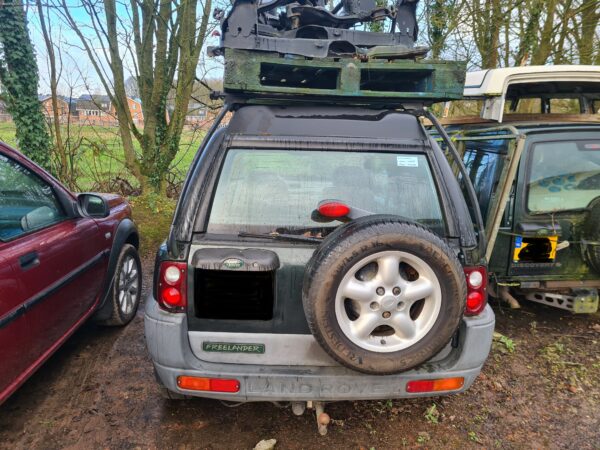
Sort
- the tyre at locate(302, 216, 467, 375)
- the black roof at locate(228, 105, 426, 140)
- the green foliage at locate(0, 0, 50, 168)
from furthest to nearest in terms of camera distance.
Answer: the green foliage at locate(0, 0, 50, 168) → the black roof at locate(228, 105, 426, 140) → the tyre at locate(302, 216, 467, 375)

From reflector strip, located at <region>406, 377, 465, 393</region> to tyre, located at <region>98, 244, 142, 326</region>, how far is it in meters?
2.68

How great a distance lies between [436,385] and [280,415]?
1070mm

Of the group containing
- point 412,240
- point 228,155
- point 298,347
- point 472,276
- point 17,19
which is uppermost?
point 17,19

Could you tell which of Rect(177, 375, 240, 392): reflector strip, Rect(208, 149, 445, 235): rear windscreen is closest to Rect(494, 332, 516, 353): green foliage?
Rect(208, 149, 445, 235): rear windscreen

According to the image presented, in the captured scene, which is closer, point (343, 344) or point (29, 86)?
point (343, 344)

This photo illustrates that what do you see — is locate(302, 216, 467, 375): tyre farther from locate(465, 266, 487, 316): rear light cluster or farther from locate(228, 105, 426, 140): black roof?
locate(228, 105, 426, 140): black roof

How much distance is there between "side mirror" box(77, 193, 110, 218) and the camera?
3354 millimetres

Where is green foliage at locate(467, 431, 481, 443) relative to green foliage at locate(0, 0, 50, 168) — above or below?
below

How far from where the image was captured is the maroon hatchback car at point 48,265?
237 cm

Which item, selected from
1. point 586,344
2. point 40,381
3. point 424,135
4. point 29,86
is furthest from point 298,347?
point 29,86

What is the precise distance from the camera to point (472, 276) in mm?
2305

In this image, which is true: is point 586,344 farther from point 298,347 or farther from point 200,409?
point 200,409

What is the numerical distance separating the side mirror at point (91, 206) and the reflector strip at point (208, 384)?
5.78 ft

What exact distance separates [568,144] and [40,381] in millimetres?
4776
